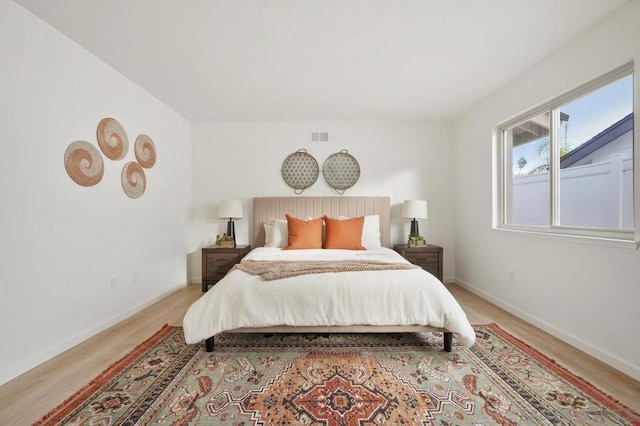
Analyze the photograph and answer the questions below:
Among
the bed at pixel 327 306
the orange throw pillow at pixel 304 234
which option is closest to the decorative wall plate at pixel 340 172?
the orange throw pillow at pixel 304 234

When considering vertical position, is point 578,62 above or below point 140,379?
above

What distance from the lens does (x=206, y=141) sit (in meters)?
4.13

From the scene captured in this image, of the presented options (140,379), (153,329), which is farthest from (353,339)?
(153,329)

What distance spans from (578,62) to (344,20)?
6.26ft

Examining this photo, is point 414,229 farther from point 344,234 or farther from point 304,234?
point 304,234

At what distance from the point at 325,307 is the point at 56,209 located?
7.28 ft

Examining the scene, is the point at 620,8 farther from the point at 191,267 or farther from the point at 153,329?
the point at 191,267

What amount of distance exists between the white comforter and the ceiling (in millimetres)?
1935

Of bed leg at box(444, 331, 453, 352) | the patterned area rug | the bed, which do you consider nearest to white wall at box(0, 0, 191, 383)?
the patterned area rug

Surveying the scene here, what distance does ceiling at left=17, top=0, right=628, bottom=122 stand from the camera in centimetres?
183

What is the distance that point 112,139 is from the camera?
262cm

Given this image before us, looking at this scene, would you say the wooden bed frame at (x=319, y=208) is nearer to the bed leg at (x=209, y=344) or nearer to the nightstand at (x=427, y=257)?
the nightstand at (x=427, y=257)

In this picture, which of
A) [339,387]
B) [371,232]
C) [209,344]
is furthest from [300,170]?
[339,387]

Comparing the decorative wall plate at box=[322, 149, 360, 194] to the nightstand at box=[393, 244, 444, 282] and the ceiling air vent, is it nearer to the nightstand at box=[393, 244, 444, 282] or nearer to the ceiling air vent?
the ceiling air vent
